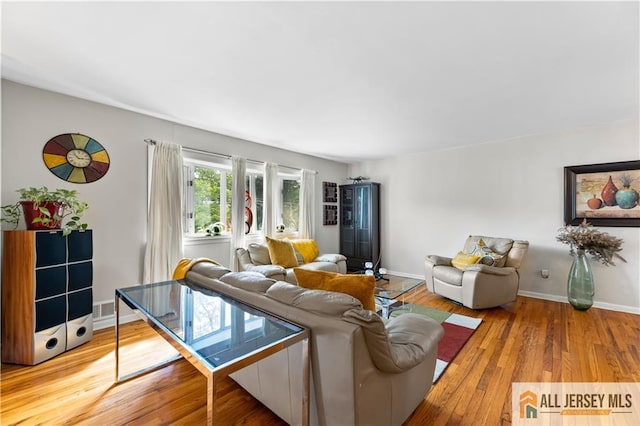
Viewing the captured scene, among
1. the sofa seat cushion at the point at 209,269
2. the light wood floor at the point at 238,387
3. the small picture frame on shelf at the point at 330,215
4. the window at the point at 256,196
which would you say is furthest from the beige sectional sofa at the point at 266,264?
the small picture frame on shelf at the point at 330,215

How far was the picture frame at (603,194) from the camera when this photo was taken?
3428 mm

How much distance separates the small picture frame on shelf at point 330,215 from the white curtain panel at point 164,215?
3.00m

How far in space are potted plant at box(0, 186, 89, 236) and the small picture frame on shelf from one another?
4001mm

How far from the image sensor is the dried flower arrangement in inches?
131

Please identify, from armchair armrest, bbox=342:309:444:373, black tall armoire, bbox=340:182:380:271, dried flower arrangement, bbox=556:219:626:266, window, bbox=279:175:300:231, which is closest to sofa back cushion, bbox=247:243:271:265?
window, bbox=279:175:300:231

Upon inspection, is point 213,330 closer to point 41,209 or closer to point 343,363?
point 343,363

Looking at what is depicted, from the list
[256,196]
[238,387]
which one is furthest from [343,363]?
[256,196]

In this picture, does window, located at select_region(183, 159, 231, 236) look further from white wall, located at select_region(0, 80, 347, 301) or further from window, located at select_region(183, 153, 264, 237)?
white wall, located at select_region(0, 80, 347, 301)

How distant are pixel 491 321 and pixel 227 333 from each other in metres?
3.13

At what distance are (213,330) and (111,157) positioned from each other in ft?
8.89

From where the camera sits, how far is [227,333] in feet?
4.42

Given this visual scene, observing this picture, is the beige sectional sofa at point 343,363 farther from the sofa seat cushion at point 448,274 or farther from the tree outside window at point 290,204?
the tree outside window at point 290,204

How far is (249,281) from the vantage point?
71.4 inches

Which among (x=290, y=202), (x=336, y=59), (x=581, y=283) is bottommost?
(x=581, y=283)
